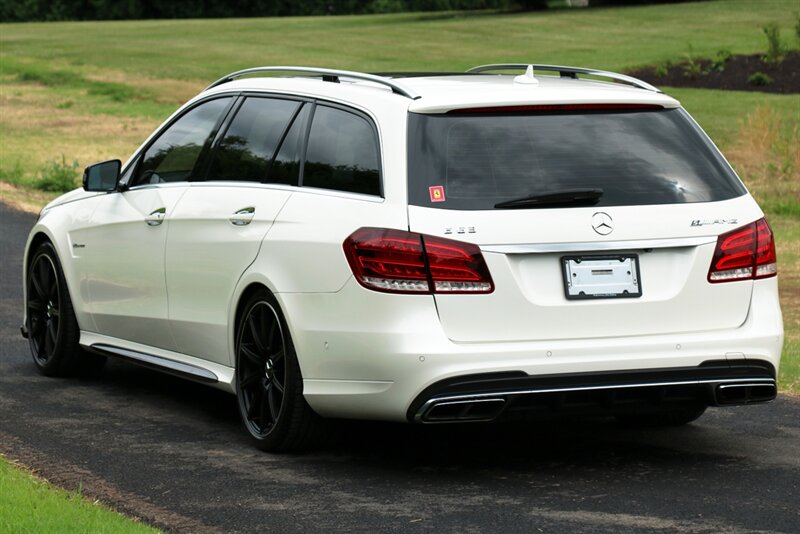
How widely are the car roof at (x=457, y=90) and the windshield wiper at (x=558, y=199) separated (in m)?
0.44

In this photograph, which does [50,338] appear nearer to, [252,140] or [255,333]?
[252,140]

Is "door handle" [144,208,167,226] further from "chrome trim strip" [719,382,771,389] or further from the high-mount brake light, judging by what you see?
"chrome trim strip" [719,382,771,389]

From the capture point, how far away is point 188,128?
8.22m

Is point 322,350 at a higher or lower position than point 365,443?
higher

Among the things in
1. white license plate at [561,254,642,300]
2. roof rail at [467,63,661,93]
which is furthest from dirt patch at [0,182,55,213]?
white license plate at [561,254,642,300]

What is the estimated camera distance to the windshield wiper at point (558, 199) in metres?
6.40

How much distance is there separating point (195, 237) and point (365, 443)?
4.14 feet

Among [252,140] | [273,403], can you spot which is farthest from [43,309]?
[273,403]

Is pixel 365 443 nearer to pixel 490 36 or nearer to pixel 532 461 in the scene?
pixel 532 461

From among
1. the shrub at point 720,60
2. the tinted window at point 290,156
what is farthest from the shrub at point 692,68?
the tinted window at point 290,156

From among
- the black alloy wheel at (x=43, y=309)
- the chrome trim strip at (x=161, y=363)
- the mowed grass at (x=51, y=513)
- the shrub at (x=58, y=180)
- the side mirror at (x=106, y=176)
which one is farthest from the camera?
the shrub at (x=58, y=180)

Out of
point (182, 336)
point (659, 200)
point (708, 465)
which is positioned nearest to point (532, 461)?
point (708, 465)

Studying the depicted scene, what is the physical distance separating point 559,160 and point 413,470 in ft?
4.83

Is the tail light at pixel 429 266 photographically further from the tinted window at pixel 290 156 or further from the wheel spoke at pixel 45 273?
the wheel spoke at pixel 45 273
